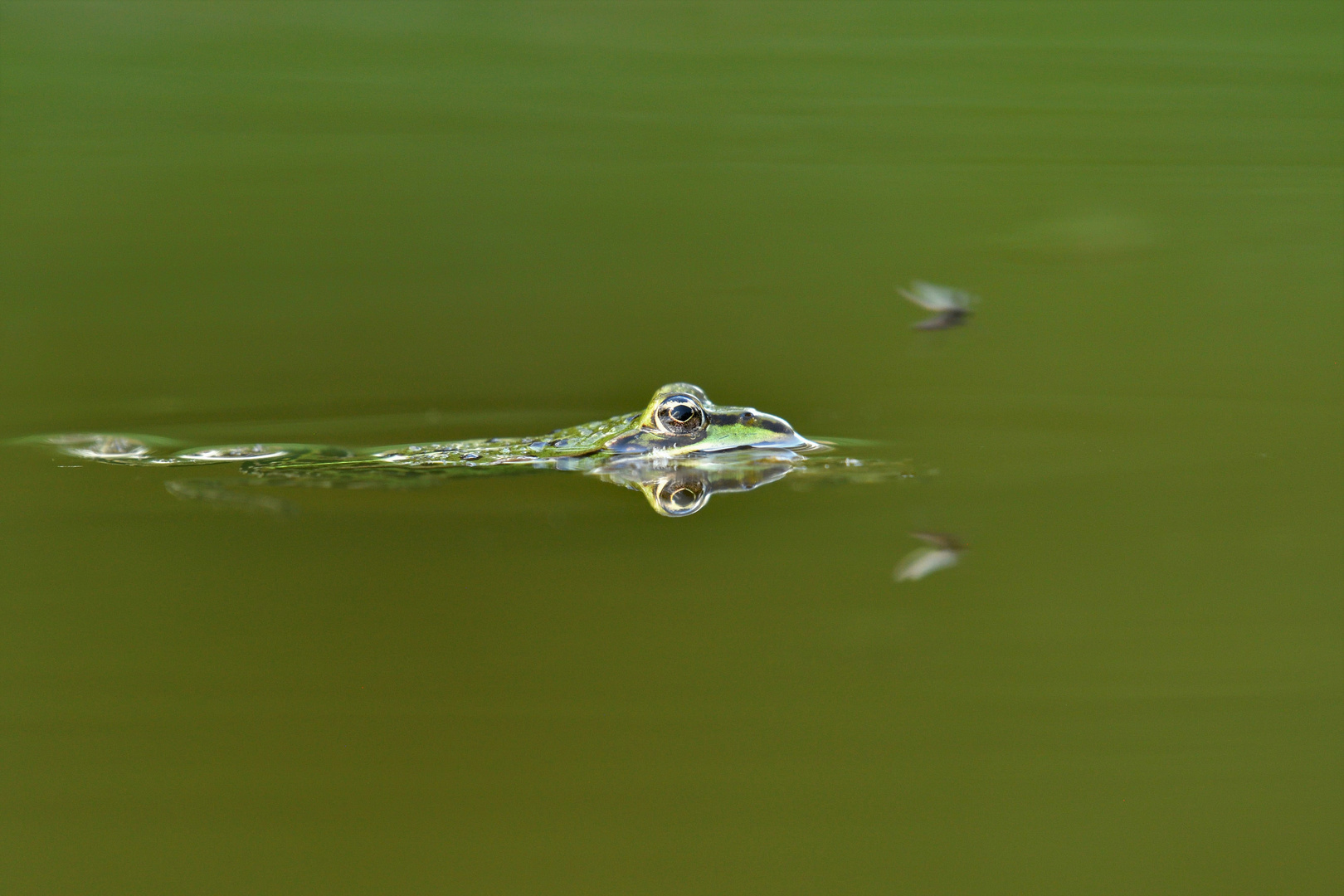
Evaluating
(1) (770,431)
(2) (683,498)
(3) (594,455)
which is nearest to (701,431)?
(1) (770,431)

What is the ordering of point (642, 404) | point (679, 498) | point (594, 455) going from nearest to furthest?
point (679, 498), point (594, 455), point (642, 404)

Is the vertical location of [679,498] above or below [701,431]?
below

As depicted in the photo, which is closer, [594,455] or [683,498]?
[683,498]

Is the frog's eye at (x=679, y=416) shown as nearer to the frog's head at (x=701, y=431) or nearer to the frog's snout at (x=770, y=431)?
the frog's head at (x=701, y=431)

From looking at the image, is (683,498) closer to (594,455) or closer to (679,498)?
(679,498)

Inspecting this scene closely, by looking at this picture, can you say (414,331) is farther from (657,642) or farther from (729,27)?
(729,27)

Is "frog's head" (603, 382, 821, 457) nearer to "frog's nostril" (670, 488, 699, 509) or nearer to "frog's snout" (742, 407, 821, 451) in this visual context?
"frog's snout" (742, 407, 821, 451)
